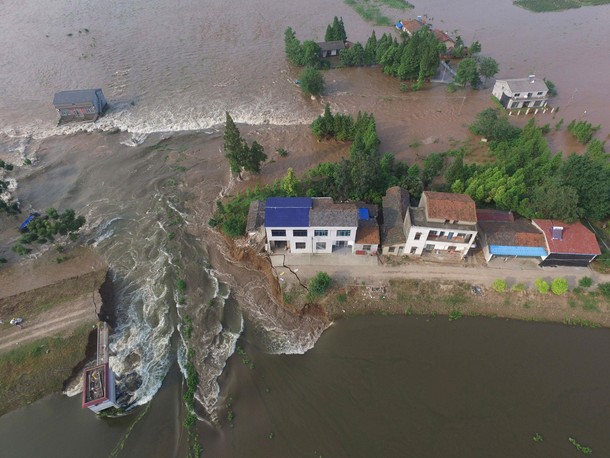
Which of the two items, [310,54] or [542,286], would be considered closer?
[542,286]

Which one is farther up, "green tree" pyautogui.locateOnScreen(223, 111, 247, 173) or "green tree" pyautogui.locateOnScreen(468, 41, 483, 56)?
"green tree" pyautogui.locateOnScreen(468, 41, 483, 56)

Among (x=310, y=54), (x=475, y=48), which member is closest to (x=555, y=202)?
(x=475, y=48)

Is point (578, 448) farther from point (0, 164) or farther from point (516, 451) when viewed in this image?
point (0, 164)

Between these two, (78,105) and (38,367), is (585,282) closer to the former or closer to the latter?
(38,367)

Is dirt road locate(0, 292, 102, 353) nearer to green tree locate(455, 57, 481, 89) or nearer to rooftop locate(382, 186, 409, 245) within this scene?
rooftop locate(382, 186, 409, 245)

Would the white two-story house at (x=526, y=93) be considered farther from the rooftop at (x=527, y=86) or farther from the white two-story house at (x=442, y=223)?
the white two-story house at (x=442, y=223)

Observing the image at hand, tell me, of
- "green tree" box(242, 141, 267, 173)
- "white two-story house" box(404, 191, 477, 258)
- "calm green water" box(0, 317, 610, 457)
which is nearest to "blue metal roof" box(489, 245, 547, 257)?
"white two-story house" box(404, 191, 477, 258)
